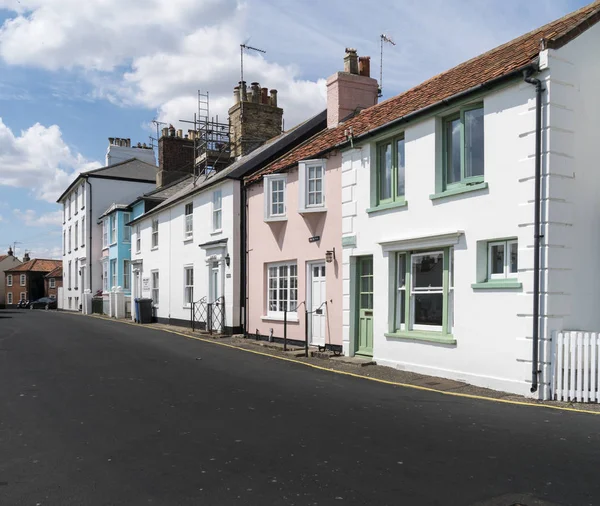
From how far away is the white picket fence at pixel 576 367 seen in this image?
8.87 m

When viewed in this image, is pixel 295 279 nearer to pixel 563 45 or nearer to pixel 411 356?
pixel 411 356

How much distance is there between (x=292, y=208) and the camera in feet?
56.9

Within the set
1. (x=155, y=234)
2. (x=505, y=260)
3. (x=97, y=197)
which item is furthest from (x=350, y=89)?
(x=97, y=197)

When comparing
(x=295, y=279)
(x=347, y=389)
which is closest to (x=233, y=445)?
(x=347, y=389)

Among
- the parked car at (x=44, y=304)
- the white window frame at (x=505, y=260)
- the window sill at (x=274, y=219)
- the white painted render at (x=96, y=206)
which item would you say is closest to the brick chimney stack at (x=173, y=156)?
the white painted render at (x=96, y=206)

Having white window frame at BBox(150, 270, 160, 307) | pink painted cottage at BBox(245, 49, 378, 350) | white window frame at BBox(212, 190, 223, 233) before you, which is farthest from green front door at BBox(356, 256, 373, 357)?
white window frame at BBox(150, 270, 160, 307)

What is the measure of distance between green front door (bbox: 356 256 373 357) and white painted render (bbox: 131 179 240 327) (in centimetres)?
711

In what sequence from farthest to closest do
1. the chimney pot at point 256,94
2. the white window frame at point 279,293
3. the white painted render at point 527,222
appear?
1. the chimney pot at point 256,94
2. the white window frame at point 279,293
3. the white painted render at point 527,222

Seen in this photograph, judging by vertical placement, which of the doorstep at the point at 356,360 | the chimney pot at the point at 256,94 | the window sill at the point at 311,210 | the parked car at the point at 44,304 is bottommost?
the parked car at the point at 44,304

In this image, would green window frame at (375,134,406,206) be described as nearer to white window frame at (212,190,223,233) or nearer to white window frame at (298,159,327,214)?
white window frame at (298,159,327,214)

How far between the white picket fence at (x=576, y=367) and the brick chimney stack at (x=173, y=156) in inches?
1149

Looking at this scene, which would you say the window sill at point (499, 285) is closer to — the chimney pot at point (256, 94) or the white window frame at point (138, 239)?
the chimney pot at point (256, 94)

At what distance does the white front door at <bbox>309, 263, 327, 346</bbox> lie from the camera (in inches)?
617

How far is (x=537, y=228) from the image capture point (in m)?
9.38
